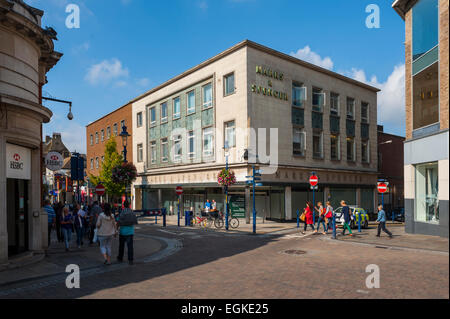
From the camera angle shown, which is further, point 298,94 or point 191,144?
point 191,144

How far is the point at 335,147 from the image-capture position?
3147 centimetres

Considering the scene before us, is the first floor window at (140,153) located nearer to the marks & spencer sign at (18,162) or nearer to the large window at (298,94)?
the large window at (298,94)

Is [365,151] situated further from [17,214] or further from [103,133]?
[103,133]

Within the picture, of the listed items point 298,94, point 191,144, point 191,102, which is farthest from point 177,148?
point 298,94

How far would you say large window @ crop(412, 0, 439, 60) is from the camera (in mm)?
2537

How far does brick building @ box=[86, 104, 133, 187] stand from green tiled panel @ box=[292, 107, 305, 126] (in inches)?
869

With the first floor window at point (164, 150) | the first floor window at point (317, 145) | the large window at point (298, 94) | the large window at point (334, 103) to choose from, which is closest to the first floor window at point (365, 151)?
the large window at point (334, 103)

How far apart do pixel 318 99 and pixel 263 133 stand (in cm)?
795

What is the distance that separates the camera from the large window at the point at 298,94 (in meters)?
28.1

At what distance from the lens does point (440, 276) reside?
224cm

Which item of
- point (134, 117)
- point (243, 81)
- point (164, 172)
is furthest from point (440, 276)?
point (134, 117)

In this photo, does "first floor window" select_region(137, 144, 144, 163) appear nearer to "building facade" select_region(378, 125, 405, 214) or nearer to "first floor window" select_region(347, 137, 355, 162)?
"first floor window" select_region(347, 137, 355, 162)

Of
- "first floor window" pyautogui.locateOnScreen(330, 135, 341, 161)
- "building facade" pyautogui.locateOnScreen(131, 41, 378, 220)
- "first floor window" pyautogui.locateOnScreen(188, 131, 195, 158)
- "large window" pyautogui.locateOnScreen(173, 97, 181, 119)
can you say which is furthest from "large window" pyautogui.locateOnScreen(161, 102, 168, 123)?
"first floor window" pyautogui.locateOnScreen(330, 135, 341, 161)

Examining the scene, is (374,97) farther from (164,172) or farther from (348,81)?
(164,172)
